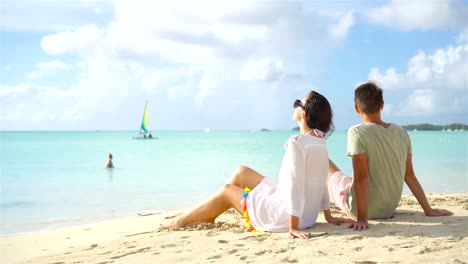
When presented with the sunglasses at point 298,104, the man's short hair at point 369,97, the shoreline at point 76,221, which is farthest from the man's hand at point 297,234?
the shoreline at point 76,221

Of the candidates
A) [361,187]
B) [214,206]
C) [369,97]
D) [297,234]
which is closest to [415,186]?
[361,187]

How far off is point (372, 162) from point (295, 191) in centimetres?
88

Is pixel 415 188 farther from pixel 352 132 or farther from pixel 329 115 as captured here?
pixel 329 115

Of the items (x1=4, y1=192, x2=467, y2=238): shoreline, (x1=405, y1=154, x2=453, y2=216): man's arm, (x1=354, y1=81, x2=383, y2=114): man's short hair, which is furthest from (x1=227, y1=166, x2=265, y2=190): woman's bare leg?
(x1=4, y1=192, x2=467, y2=238): shoreline

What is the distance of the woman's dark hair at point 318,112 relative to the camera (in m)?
3.96

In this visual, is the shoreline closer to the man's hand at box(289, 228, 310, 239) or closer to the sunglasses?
the man's hand at box(289, 228, 310, 239)

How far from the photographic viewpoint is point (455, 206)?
5.76m

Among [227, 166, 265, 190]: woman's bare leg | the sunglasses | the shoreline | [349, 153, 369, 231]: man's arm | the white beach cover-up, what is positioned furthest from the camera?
the shoreline

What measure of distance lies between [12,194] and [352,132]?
11.4 metres

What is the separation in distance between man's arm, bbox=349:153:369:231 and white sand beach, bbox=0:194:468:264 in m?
0.10

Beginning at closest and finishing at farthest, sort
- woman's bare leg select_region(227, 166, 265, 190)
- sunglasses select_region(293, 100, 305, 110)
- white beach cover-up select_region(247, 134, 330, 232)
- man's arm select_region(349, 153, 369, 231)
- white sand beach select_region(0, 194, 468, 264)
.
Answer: white sand beach select_region(0, 194, 468, 264)
white beach cover-up select_region(247, 134, 330, 232)
sunglasses select_region(293, 100, 305, 110)
man's arm select_region(349, 153, 369, 231)
woman's bare leg select_region(227, 166, 265, 190)

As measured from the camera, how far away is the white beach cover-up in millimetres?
3910

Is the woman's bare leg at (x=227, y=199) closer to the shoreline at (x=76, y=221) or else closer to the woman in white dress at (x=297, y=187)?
the woman in white dress at (x=297, y=187)

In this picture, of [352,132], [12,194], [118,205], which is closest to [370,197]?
[352,132]
